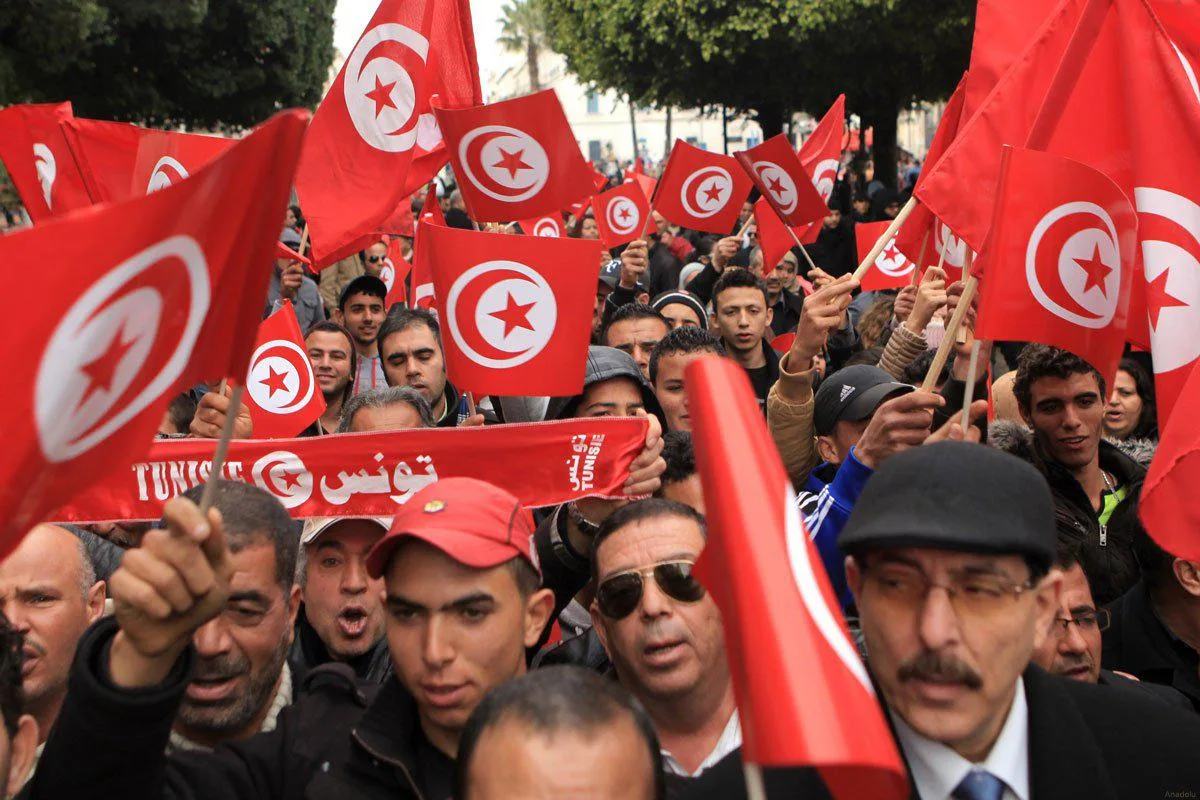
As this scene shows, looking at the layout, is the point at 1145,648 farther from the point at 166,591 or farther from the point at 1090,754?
the point at 166,591

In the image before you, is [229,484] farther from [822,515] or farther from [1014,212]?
[1014,212]

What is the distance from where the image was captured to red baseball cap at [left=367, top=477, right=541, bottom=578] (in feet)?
9.32

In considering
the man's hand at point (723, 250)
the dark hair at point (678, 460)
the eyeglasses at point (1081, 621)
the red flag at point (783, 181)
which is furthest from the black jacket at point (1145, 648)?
the man's hand at point (723, 250)

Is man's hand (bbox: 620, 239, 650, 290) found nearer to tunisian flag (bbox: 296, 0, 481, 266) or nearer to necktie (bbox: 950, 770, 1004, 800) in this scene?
tunisian flag (bbox: 296, 0, 481, 266)

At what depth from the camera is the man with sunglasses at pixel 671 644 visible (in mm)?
3309

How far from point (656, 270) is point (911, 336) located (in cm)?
931

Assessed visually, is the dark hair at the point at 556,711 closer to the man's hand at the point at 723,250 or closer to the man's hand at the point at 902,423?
the man's hand at the point at 902,423

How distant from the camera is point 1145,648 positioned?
4.02 m

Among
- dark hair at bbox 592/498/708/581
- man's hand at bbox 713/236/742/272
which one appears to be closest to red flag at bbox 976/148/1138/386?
dark hair at bbox 592/498/708/581

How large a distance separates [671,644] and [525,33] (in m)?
82.1

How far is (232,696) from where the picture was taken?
3.30m

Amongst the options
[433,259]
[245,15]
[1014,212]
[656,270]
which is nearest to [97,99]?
[245,15]

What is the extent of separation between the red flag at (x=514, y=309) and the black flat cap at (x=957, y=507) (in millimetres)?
2873

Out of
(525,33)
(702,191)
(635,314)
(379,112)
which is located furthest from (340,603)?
(525,33)
